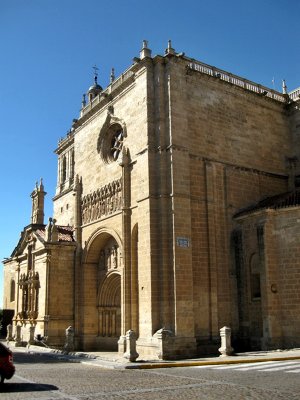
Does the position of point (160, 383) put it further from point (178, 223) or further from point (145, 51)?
point (145, 51)

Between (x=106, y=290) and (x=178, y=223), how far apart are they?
775 centimetres

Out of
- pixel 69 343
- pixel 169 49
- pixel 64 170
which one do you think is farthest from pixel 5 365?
pixel 64 170

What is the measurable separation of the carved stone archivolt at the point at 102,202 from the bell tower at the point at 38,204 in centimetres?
759

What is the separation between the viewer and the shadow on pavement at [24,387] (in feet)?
32.4

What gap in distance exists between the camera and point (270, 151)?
23.8m

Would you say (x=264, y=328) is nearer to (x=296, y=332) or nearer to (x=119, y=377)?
(x=296, y=332)

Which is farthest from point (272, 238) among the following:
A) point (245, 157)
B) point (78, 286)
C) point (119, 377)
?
point (78, 286)

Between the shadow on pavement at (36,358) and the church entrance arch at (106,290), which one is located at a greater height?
the church entrance arch at (106,290)

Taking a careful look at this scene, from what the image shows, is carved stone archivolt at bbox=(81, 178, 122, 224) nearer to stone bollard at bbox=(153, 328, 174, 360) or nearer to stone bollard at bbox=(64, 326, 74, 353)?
stone bollard at bbox=(64, 326, 74, 353)

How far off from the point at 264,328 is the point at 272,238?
3.55 m

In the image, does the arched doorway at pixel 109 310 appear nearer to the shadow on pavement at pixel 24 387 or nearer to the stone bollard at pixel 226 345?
the stone bollard at pixel 226 345

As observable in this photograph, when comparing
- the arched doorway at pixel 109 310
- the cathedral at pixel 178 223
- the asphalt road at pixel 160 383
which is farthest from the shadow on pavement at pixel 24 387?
the arched doorway at pixel 109 310

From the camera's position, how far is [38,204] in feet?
108

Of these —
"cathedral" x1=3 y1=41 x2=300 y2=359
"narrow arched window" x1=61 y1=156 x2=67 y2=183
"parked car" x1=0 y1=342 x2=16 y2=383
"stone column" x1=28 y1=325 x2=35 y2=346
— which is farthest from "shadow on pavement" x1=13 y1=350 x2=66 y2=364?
"narrow arched window" x1=61 y1=156 x2=67 y2=183
